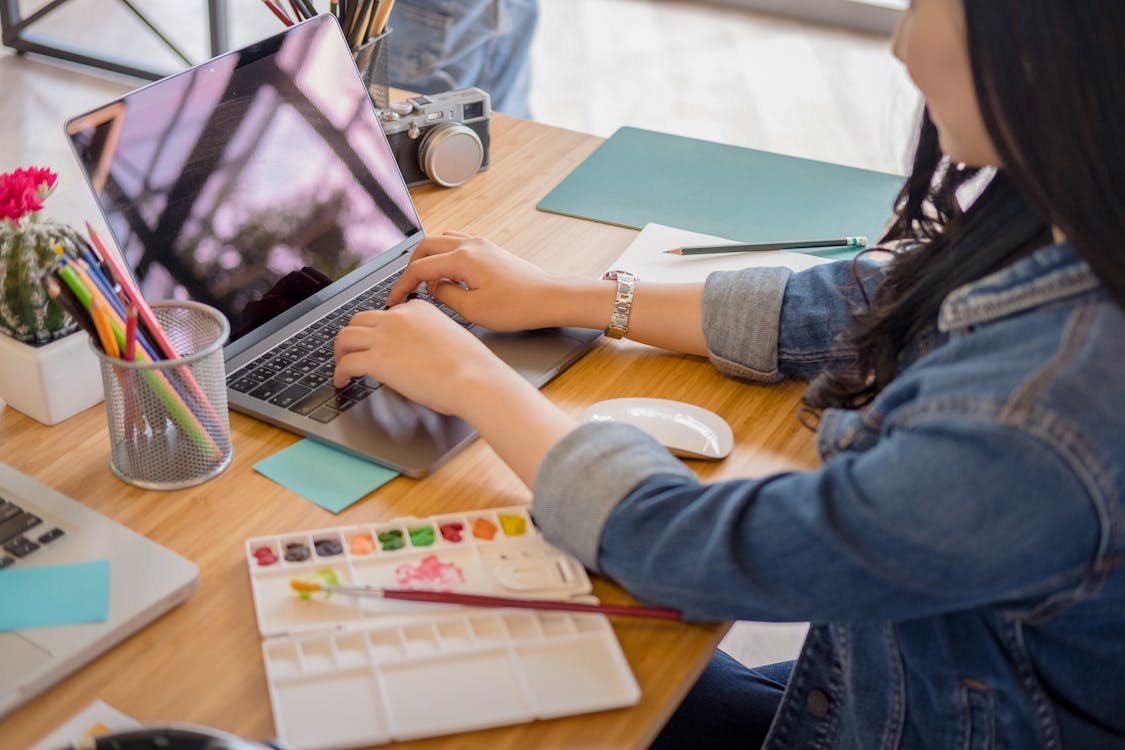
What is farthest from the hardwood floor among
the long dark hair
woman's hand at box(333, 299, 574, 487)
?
the long dark hair

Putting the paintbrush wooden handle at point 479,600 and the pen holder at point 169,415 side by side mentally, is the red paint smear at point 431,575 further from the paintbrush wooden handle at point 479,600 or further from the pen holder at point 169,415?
the pen holder at point 169,415

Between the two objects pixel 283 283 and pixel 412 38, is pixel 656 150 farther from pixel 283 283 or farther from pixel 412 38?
pixel 412 38

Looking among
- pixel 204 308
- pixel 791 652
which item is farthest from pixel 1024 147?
pixel 791 652

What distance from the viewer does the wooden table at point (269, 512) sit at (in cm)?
68

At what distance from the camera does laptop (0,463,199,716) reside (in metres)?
0.69

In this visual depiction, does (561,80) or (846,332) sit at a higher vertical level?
(846,332)

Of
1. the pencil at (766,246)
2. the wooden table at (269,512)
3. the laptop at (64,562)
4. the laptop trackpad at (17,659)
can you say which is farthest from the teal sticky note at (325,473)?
the pencil at (766,246)

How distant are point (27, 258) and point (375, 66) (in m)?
0.54

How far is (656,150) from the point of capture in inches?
56.8

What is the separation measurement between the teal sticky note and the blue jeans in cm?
33

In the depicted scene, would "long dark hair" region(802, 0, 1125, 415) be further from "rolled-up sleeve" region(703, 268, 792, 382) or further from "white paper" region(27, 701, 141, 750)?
"white paper" region(27, 701, 141, 750)

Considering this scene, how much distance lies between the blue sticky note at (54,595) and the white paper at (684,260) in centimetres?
61

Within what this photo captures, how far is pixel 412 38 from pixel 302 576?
1576 mm

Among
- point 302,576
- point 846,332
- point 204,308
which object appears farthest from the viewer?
point 846,332
